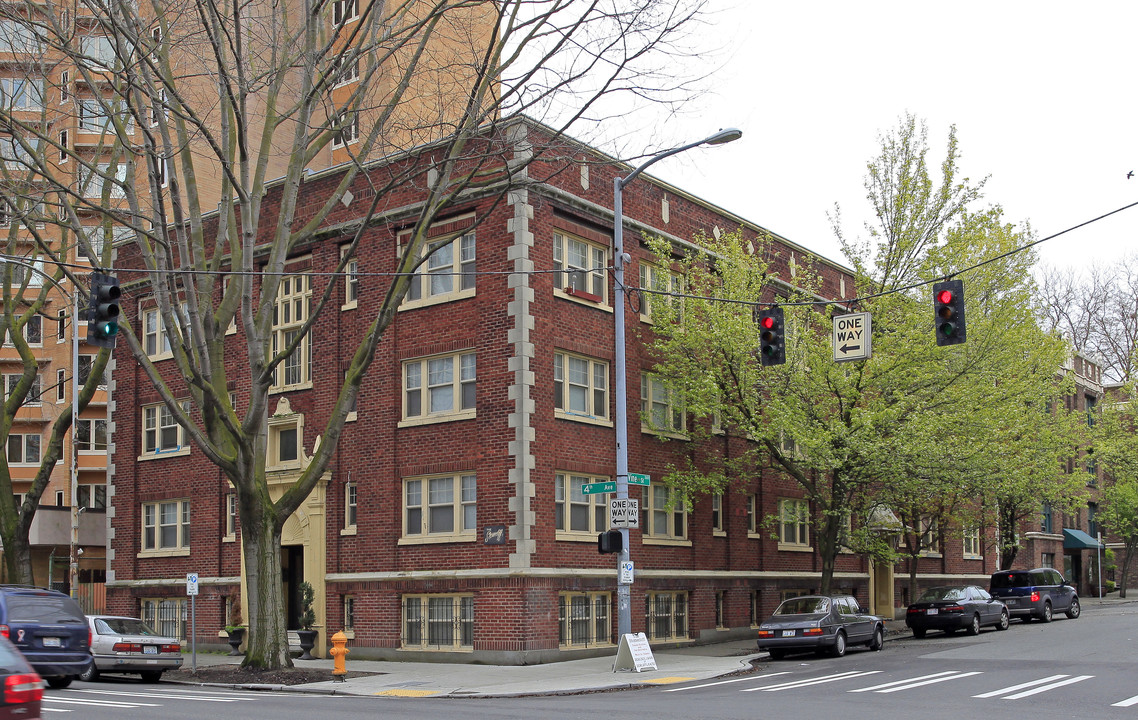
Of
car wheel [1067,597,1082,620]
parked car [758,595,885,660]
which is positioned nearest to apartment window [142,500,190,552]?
parked car [758,595,885,660]

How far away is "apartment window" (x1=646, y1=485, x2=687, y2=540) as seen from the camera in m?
28.7

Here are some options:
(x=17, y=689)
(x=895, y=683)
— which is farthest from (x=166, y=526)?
(x=17, y=689)

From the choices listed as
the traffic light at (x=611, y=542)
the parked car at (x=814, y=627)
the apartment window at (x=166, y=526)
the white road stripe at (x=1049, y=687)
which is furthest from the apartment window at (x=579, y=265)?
the apartment window at (x=166, y=526)

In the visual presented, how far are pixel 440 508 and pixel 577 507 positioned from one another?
126 inches

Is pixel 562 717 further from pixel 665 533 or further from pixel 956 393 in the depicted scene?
pixel 956 393

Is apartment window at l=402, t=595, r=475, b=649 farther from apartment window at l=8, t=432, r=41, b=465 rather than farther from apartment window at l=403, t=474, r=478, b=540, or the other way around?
apartment window at l=8, t=432, r=41, b=465

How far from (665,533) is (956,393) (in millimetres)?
8013

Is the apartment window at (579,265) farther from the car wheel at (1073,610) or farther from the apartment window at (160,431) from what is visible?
the car wheel at (1073,610)

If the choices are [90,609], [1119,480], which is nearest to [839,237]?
[90,609]

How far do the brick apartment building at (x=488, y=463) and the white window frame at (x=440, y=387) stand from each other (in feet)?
0.16

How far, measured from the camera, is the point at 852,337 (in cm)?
2456

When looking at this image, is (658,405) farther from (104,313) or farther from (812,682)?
(104,313)

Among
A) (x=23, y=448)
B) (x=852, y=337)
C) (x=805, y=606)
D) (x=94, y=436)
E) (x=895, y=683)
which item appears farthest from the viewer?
(x=23, y=448)

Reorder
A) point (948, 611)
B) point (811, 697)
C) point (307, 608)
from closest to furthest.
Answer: point (811, 697) → point (307, 608) → point (948, 611)
